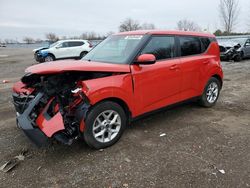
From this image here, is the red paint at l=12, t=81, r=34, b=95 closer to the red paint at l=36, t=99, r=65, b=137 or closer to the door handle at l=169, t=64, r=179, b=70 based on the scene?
the red paint at l=36, t=99, r=65, b=137

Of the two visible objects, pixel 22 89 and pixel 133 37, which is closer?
pixel 22 89

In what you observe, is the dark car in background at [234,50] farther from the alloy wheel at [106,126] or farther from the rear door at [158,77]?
the alloy wheel at [106,126]

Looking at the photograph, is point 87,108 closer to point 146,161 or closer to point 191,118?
point 146,161

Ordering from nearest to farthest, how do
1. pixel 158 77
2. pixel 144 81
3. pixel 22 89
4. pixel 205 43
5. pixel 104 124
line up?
pixel 104 124 < pixel 22 89 < pixel 144 81 < pixel 158 77 < pixel 205 43

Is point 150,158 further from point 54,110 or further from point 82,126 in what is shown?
point 54,110

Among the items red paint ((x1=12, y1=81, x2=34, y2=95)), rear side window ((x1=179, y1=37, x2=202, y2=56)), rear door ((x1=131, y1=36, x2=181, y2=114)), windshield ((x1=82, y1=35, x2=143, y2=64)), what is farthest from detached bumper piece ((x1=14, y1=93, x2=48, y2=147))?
rear side window ((x1=179, y1=37, x2=202, y2=56))

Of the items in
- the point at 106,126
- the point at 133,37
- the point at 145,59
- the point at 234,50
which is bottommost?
the point at 234,50

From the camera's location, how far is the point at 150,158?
3.62 metres

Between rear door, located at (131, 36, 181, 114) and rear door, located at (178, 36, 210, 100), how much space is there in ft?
0.69

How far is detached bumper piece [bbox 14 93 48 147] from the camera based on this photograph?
3.32 m

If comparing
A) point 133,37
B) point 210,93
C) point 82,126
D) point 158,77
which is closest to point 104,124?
point 82,126

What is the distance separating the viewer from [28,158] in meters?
3.70

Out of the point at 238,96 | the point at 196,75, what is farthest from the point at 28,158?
the point at 238,96

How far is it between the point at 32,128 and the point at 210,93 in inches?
162
